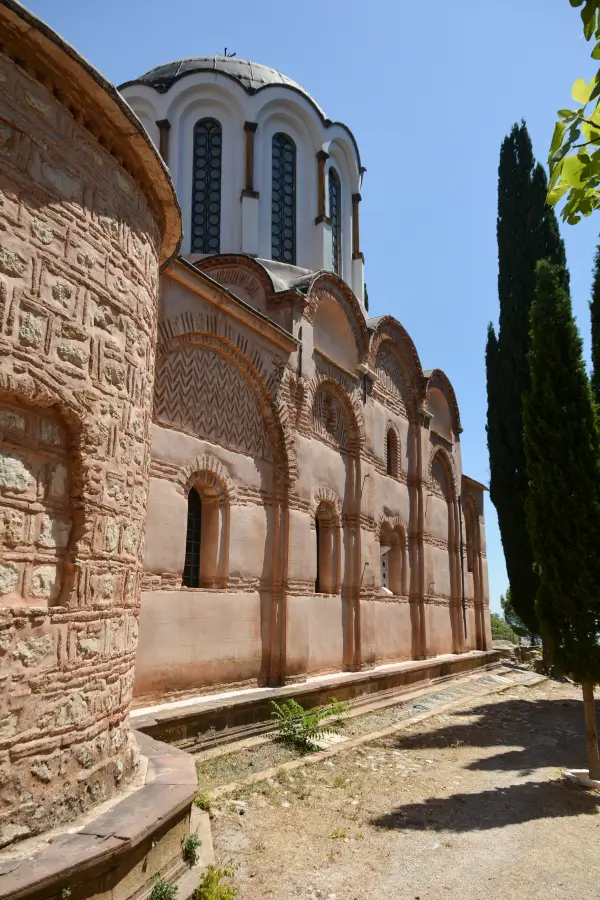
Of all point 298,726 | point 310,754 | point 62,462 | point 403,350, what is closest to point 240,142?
point 403,350

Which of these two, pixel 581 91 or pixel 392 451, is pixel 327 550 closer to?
pixel 392 451

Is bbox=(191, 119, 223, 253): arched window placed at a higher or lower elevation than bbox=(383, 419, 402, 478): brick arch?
higher

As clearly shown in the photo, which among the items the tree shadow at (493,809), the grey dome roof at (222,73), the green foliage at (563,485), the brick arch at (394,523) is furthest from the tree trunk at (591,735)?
the grey dome roof at (222,73)

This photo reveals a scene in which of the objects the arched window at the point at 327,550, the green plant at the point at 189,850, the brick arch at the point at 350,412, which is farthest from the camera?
the brick arch at the point at 350,412

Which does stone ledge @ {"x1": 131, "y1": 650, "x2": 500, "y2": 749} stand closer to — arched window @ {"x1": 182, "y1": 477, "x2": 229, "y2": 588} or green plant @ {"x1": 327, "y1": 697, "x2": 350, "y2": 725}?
green plant @ {"x1": 327, "y1": 697, "x2": 350, "y2": 725}

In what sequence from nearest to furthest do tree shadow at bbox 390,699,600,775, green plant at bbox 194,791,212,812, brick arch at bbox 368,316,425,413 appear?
green plant at bbox 194,791,212,812 → tree shadow at bbox 390,699,600,775 → brick arch at bbox 368,316,425,413

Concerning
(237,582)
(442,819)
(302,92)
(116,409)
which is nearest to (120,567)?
(116,409)

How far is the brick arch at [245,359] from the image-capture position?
25.7 ft

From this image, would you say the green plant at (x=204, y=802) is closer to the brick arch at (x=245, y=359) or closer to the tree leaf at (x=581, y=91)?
the brick arch at (x=245, y=359)

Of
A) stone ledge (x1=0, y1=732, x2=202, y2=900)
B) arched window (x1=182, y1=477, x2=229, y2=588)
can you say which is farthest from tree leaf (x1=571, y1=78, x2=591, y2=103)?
arched window (x1=182, y1=477, x2=229, y2=588)

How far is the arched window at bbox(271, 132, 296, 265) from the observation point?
44.4 feet

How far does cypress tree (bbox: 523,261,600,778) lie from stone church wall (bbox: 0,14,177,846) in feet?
16.5

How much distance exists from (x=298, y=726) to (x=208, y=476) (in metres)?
3.14

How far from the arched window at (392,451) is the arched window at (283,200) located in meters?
4.06
